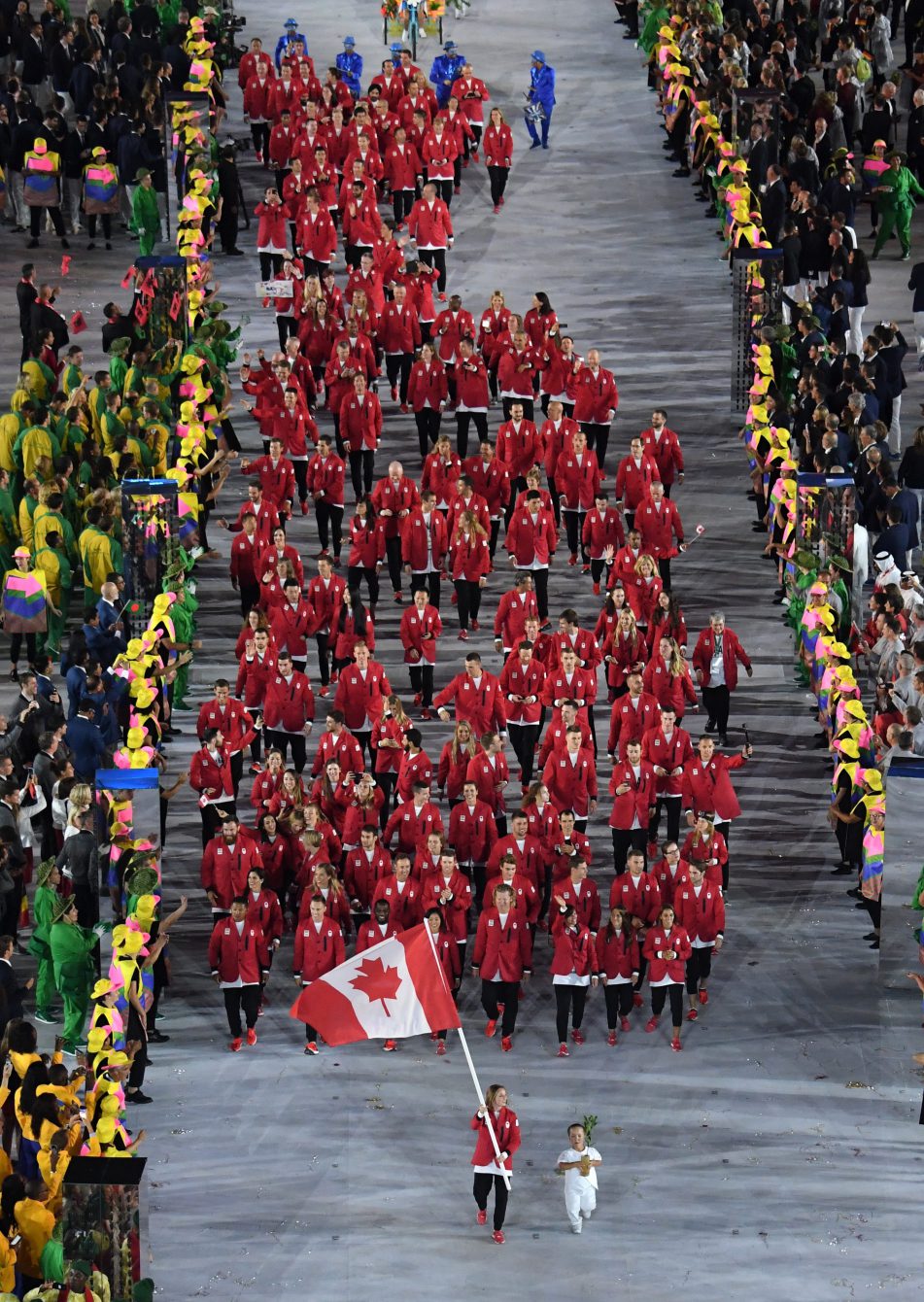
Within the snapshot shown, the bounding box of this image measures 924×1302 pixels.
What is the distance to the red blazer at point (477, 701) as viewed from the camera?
2498cm

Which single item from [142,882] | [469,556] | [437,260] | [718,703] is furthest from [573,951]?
[437,260]

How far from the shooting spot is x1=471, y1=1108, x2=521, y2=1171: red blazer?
2020 cm

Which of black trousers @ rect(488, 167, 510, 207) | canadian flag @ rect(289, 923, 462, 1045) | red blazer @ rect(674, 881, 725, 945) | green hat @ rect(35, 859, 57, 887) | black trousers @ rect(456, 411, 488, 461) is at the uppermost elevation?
black trousers @ rect(488, 167, 510, 207)

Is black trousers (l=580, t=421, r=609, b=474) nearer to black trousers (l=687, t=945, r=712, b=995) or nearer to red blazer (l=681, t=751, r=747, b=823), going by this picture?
red blazer (l=681, t=751, r=747, b=823)

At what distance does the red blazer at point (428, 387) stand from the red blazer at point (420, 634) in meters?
4.29

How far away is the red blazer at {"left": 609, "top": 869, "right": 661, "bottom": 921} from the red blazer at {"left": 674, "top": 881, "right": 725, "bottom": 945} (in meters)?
0.18

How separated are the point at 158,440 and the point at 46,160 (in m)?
7.61

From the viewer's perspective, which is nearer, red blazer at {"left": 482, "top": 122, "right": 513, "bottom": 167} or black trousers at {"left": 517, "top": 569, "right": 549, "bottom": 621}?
black trousers at {"left": 517, "top": 569, "right": 549, "bottom": 621}

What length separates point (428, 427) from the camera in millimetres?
30250

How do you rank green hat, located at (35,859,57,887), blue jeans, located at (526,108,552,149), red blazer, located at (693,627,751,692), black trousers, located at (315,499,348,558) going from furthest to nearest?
blue jeans, located at (526,108,552,149) < black trousers, located at (315,499,348,558) < red blazer, located at (693,627,751,692) < green hat, located at (35,859,57,887)

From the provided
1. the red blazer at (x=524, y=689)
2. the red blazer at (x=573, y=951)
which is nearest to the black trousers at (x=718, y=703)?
the red blazer at (x=524, y=689)

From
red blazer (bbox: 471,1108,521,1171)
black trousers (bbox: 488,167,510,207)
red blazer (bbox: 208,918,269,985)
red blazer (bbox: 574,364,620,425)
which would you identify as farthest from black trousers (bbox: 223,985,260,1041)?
black trousers (bbox: 488,167,510,207)

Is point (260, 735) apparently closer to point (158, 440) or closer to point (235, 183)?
point (158, 440)

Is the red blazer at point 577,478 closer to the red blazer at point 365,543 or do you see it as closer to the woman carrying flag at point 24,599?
the red blazer at point 365,543
